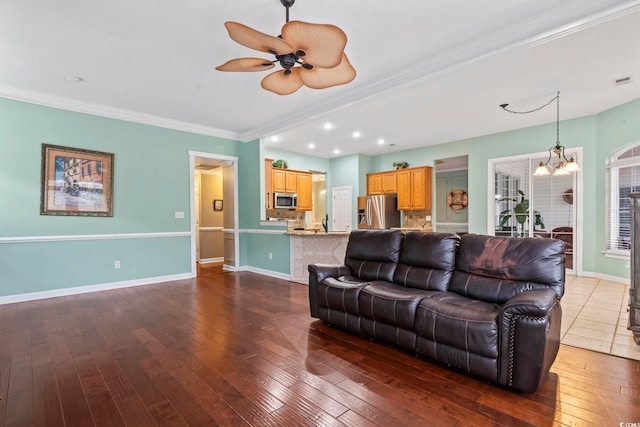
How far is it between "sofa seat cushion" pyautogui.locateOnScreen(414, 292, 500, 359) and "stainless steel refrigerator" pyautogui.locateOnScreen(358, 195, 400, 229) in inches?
212

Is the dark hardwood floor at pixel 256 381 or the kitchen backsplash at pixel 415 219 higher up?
the kitchen backsplash at pixel 415 219

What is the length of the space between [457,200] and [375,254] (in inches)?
237

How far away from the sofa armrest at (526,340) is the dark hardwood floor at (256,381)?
0.13 meters

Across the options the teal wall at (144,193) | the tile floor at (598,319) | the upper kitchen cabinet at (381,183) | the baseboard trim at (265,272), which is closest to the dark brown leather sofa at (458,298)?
the tile floor at (598,319)

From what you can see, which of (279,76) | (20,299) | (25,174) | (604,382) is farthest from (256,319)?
(25,174)

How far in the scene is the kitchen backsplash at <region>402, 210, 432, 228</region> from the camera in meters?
7.71

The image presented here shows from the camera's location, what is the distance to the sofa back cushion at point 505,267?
7.60 feet

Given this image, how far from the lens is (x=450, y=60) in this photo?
3.30 metres

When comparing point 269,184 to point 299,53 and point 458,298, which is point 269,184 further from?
point 458,298

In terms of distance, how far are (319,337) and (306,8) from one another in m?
2.90

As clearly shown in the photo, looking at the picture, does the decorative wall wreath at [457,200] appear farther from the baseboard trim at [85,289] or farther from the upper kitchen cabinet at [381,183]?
the baseboard trim at [85,289]

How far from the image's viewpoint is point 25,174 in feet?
13.9

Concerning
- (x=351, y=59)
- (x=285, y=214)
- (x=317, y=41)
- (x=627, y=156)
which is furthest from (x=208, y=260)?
(x=627, y=156)

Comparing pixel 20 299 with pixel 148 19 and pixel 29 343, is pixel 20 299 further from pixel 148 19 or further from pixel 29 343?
pixel 148 19
